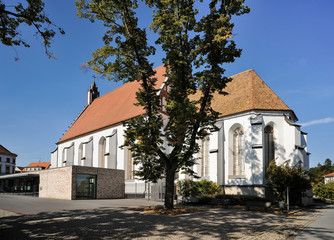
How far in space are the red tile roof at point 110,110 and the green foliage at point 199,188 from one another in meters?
10.0

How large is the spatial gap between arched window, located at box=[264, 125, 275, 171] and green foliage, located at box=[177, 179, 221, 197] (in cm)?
481

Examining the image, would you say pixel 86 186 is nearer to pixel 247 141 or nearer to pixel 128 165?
pixel 128 165

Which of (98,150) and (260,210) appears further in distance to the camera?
(98,150)

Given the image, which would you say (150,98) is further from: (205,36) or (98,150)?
(98,150)

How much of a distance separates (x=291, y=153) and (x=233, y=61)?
1211 cm

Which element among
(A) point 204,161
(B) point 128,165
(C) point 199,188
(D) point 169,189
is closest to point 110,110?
(B) point 128,165

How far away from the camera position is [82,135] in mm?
40000

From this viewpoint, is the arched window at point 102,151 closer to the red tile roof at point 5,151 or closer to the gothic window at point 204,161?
the gothic window at point 204,161

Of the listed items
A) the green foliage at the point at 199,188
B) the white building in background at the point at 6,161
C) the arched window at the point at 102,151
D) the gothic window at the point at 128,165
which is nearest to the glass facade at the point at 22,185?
the arched window at the point at 102,151

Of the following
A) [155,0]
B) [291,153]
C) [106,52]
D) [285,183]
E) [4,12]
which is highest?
[155,0]

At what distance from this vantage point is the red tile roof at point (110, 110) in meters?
33.5

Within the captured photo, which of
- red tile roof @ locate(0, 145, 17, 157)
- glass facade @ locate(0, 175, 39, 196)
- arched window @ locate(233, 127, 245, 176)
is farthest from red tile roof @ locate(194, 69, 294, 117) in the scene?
red tile roof @ locate(0, 145, 17, 157)

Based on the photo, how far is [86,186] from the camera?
24906mm

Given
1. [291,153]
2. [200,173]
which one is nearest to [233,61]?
[291,153]
